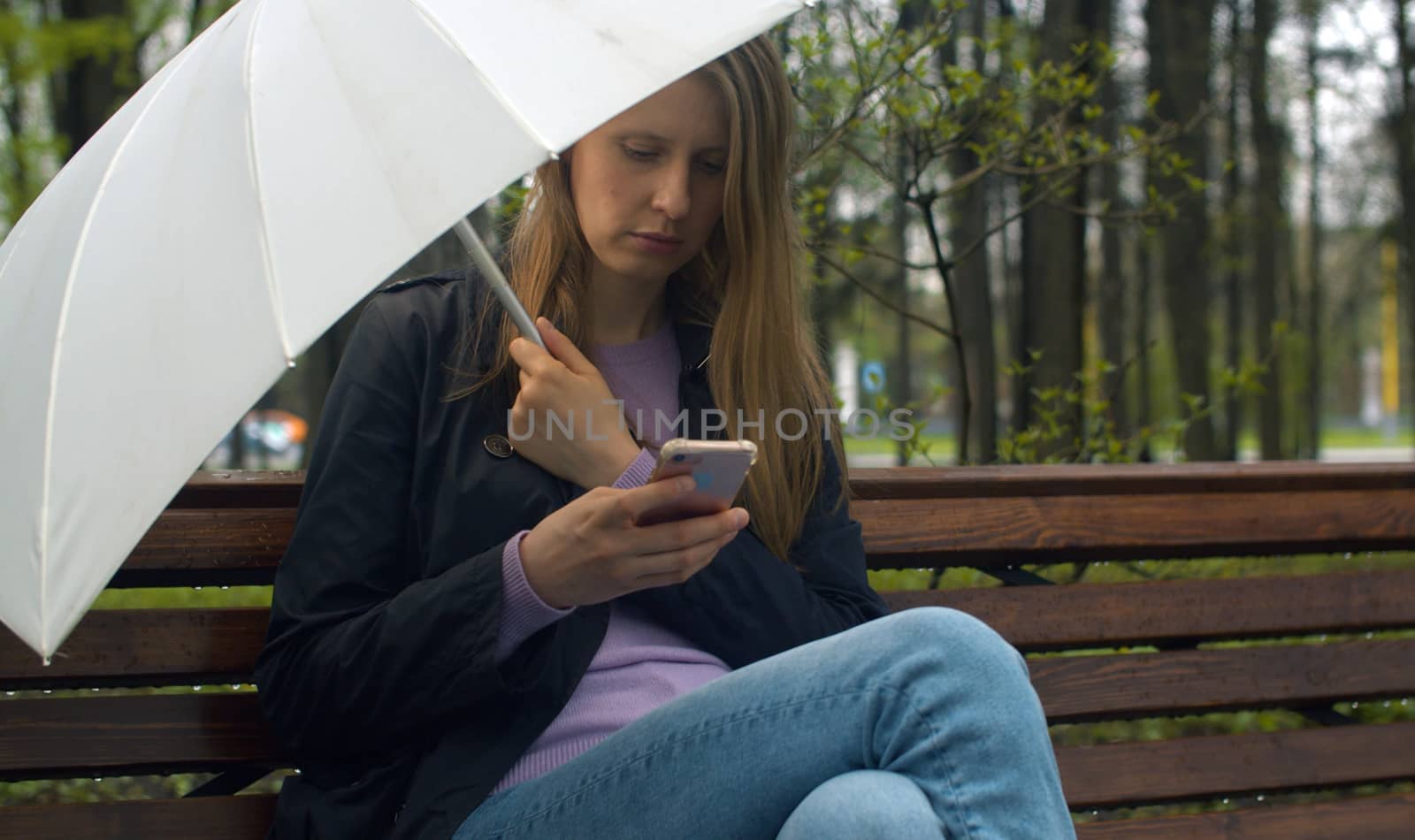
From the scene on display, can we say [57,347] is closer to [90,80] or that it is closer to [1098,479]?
[1098,479]

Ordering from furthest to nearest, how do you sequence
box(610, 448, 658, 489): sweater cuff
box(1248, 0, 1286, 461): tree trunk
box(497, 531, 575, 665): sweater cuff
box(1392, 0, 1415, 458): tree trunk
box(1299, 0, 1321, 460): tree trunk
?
box(1299, 0, 1321, 460): tree trunk, box(1248, 0, 1286, 461): tree trunk, box(1392, 0, 1415, 458): tree trunk, box(610, 448, 658, 489): sweater cuff, box(497, 531, 575, 665): sweater cuff

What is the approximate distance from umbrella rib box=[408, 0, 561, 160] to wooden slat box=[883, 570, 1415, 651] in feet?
4.35

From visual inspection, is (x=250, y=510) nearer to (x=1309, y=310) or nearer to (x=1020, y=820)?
(x=1020, y=820)

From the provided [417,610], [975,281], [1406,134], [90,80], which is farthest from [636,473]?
[1406,134]

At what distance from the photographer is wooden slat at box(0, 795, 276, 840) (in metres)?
2.07

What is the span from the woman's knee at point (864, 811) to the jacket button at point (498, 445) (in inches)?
25.1

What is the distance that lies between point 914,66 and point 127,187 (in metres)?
2.42

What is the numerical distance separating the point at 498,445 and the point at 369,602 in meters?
0.27

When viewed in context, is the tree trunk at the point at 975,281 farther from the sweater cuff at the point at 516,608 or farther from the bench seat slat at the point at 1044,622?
the sweater cuff at the point at 516,608

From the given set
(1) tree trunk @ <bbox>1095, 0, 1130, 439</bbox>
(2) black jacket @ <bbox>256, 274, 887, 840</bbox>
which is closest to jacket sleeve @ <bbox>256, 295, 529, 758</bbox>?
(2) black jacket @ <bbox>256, 274, 887, 840</bbox>

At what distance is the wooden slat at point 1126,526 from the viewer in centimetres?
254

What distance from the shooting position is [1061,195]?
4.26 meters

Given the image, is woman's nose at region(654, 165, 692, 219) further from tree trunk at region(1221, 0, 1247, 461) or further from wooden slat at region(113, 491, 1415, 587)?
tree trunk at region(1221, 0, 1247, 461)

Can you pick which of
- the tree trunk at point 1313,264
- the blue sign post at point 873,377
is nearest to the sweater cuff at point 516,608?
the blue sign post at point 873,377
